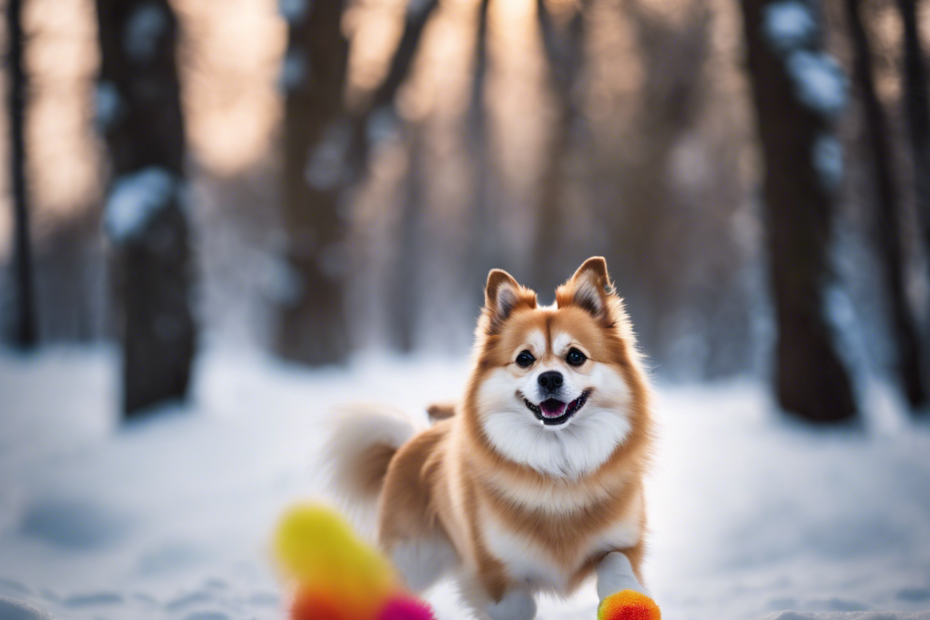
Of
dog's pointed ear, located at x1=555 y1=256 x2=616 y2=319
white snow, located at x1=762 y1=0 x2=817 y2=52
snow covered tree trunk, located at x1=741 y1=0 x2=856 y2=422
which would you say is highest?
white snow, located at x1=762 y1=0 x2=817 y2=52

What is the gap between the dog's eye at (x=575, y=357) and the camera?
2.44 meters

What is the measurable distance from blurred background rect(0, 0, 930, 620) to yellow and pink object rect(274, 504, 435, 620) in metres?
0.96

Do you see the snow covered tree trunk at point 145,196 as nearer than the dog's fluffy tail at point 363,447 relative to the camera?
No

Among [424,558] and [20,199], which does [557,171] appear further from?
[20,199]

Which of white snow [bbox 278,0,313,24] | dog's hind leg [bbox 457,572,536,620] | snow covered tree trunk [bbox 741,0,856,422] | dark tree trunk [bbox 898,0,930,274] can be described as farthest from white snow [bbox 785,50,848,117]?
white snow [bbox 278,0,313,24]

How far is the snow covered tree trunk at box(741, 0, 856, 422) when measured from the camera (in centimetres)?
518

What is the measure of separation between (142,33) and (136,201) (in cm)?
155

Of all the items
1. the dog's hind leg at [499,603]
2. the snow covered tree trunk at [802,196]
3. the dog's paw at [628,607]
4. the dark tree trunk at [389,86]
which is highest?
the dark tree trunk at [389,86]

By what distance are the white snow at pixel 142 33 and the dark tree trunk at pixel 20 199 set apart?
6.55m

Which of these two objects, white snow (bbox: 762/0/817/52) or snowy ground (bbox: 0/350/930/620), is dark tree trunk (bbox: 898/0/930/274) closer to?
white snow (bbox: 762/0/817/52)

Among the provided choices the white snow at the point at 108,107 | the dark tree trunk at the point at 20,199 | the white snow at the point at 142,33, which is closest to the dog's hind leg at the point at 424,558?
the white snow at the point at 108,107

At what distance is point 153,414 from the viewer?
18.5ft

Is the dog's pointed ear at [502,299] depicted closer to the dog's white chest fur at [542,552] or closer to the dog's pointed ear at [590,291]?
the dog's pointed ear at [590,291]

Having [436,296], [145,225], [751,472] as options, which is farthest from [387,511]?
[436,296]
